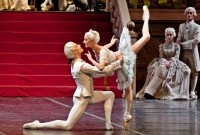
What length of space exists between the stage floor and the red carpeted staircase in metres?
0.60

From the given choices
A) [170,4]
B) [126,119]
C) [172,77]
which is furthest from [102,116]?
[170,4]

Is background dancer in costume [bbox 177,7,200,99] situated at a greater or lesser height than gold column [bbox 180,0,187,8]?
lesser

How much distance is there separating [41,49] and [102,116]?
19.7 feet

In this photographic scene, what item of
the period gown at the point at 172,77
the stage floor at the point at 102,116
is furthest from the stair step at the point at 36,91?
the period gown at the point at 172,77

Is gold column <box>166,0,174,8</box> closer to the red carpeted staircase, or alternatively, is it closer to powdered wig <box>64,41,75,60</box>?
the red carpeted staircase

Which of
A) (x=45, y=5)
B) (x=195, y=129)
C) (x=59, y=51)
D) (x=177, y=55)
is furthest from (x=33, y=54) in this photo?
(x=195, y=129)

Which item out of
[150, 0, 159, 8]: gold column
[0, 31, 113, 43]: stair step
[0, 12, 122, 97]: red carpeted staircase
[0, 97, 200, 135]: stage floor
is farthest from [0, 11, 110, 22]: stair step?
[0, 97, 200, 135]: stage floor

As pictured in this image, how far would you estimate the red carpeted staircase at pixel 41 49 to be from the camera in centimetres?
1550

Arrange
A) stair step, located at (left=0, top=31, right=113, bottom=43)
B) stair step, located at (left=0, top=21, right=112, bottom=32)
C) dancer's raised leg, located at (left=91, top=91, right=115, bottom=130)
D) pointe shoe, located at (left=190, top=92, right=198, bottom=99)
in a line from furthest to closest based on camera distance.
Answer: stair step, located at (left=0, top=21, right=112, bottom=32), stair step, located at (left=0, top=31, right=113, bottom=43), pointe shoe, located at (left=190, top=92, right=198, bottom=99), dancer's raised leg, located at (left=91, top=91, right=115, bottom=130)

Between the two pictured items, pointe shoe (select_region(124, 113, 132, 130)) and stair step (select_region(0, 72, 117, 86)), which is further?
stair step (select_region(0, 72, 117, 86))

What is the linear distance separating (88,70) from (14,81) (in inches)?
255

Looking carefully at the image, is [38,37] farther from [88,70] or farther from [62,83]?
[88,70]

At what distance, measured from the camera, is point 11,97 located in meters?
15.0

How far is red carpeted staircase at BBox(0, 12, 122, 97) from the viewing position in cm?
1550
